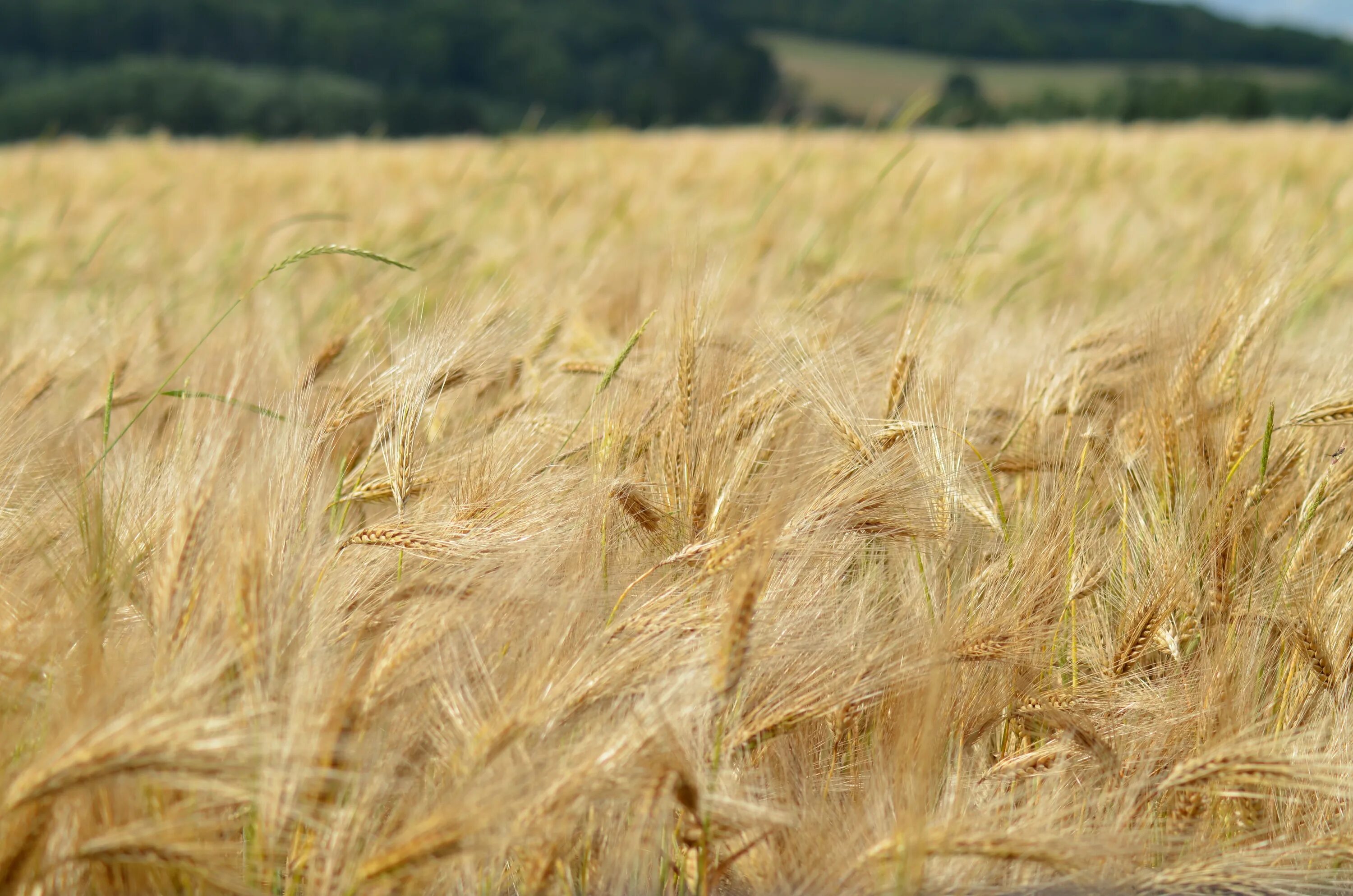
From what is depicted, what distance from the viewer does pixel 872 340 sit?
1.40 m

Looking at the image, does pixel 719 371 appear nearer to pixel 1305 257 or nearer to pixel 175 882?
pixel 175 882

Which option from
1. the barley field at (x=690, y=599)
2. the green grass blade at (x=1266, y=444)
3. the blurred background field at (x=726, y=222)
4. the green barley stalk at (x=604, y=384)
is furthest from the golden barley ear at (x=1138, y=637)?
the green barley stalk at (x=604, y=384)

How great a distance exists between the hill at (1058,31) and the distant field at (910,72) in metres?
3.04

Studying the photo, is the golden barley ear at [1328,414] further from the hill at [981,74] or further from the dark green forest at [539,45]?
the dark green forest at [539,45]

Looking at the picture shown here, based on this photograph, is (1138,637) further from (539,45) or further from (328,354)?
(539,45)

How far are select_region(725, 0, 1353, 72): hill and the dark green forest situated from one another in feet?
0.40

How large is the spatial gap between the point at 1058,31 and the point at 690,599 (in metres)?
66.0

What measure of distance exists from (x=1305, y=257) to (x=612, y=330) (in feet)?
3.65

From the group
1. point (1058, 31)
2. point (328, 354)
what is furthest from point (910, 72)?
point (328, 354)

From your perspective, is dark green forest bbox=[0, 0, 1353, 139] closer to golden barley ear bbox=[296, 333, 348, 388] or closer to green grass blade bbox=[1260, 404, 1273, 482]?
golden barley ear bbox=[296, 333, 348, 388]

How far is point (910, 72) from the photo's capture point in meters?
43.0

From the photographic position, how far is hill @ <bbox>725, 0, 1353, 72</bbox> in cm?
5434

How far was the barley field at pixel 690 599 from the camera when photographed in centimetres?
68

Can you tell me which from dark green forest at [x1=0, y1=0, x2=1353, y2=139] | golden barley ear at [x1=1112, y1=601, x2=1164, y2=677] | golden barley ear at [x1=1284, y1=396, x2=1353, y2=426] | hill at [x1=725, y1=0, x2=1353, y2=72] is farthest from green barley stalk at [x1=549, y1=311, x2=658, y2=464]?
hill at [x1=725, y1=0, x2=1353, y2=72]
